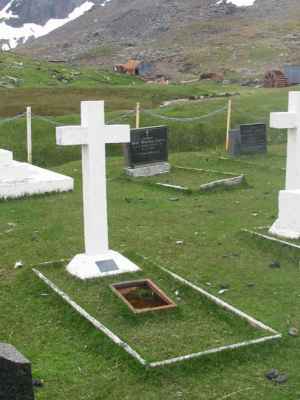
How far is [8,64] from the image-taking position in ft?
186

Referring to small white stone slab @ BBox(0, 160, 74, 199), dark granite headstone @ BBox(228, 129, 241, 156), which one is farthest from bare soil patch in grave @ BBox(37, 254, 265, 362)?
dark granite headstone @ BBox(228, 129, 241, 156)

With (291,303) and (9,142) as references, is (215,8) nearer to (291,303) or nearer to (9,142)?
(9,142)

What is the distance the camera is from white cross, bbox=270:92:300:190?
1051cm

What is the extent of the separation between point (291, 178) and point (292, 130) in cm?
77

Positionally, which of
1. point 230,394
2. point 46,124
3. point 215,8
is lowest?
point 230,394

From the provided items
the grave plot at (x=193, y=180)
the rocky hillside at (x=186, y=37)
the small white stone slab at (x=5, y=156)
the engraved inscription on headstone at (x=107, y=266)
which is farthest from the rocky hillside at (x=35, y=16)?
the engraved inscription on headstone at (x=107, y=266)

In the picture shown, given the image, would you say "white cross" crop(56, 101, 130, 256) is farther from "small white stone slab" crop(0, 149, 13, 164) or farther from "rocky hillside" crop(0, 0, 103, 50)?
"rocky hillside" crop(0, 0, 103, 50)

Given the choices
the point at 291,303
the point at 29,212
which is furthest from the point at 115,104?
the point at 291,303

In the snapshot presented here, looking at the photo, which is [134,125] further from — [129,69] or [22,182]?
[129,69]

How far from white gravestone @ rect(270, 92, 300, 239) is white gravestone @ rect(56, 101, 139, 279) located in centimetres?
288

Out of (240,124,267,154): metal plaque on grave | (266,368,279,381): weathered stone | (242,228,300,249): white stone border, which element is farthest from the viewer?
(240,124,267,154): metal plaque on grave

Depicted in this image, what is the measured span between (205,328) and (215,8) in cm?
12671

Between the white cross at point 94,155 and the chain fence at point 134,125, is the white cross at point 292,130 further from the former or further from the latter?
the chain fence at point 134,125

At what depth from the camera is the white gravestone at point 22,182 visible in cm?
1438
